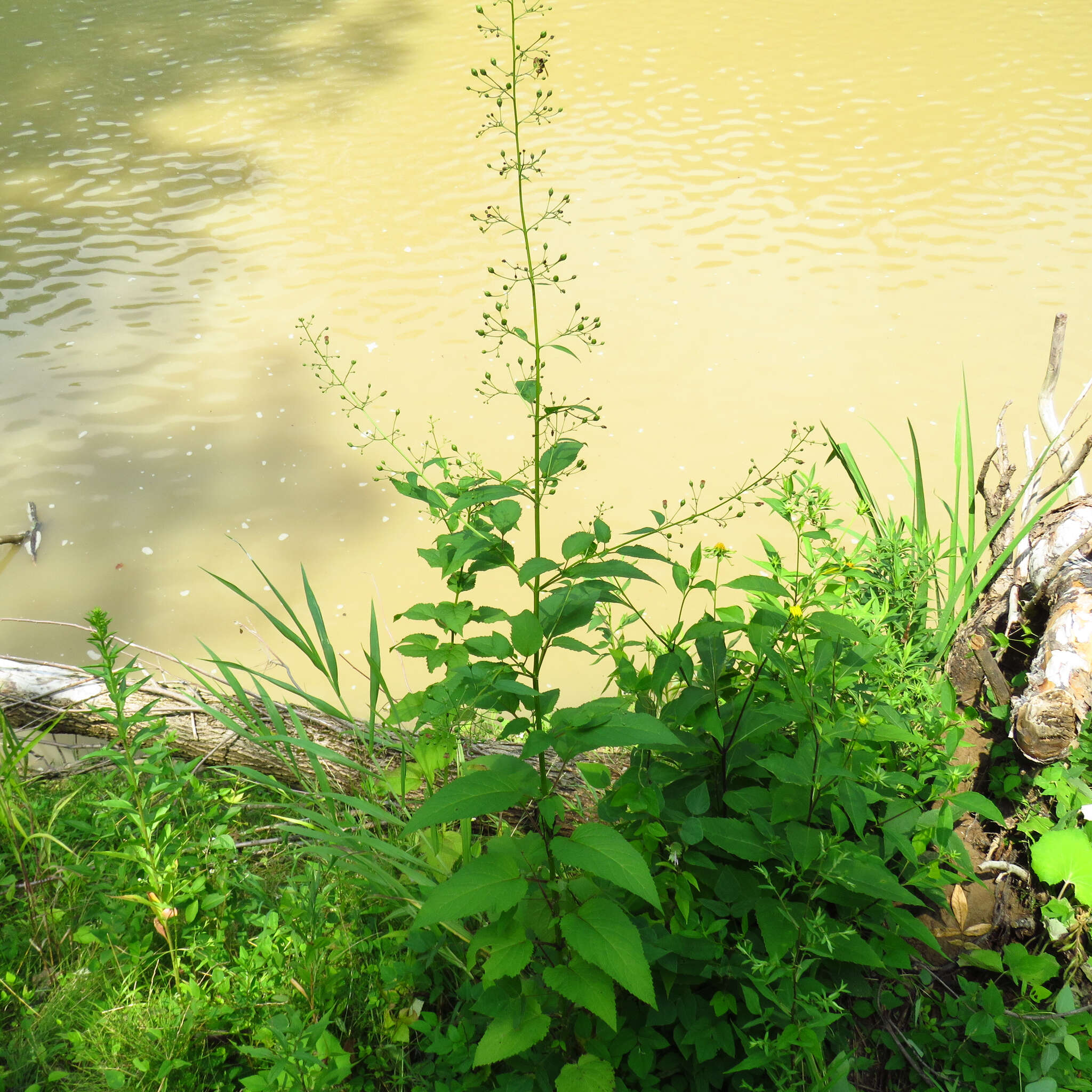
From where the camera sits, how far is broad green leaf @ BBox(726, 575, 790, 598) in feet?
4.91

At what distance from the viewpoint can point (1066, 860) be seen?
1545 mm

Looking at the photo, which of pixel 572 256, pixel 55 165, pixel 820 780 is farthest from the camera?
pixel 55 165

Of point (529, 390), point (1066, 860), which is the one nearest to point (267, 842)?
point (529, 390)

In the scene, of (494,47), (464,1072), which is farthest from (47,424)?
(494,47)

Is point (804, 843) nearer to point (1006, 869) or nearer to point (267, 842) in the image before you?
point (1006, 869)

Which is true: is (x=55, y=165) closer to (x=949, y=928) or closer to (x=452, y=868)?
(x=452, y=868)

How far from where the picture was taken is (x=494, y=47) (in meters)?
8.27

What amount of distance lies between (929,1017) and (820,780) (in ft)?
1.74

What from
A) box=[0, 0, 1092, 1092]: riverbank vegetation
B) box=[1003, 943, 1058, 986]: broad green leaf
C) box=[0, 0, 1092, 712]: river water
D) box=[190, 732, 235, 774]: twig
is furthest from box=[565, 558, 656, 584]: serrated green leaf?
box=[0, 0, 1092, 712]: river water

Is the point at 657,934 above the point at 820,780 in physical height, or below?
below

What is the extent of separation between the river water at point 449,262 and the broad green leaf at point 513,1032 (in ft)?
7.77

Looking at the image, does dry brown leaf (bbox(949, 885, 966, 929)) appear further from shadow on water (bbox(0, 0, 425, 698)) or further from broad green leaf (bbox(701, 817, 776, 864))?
shadow on water (bbox(0, 0, 425, 698))

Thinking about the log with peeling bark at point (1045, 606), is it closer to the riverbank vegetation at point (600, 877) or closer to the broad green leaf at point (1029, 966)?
the riverbank vegetation at point (600, 877)

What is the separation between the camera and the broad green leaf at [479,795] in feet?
3.50
